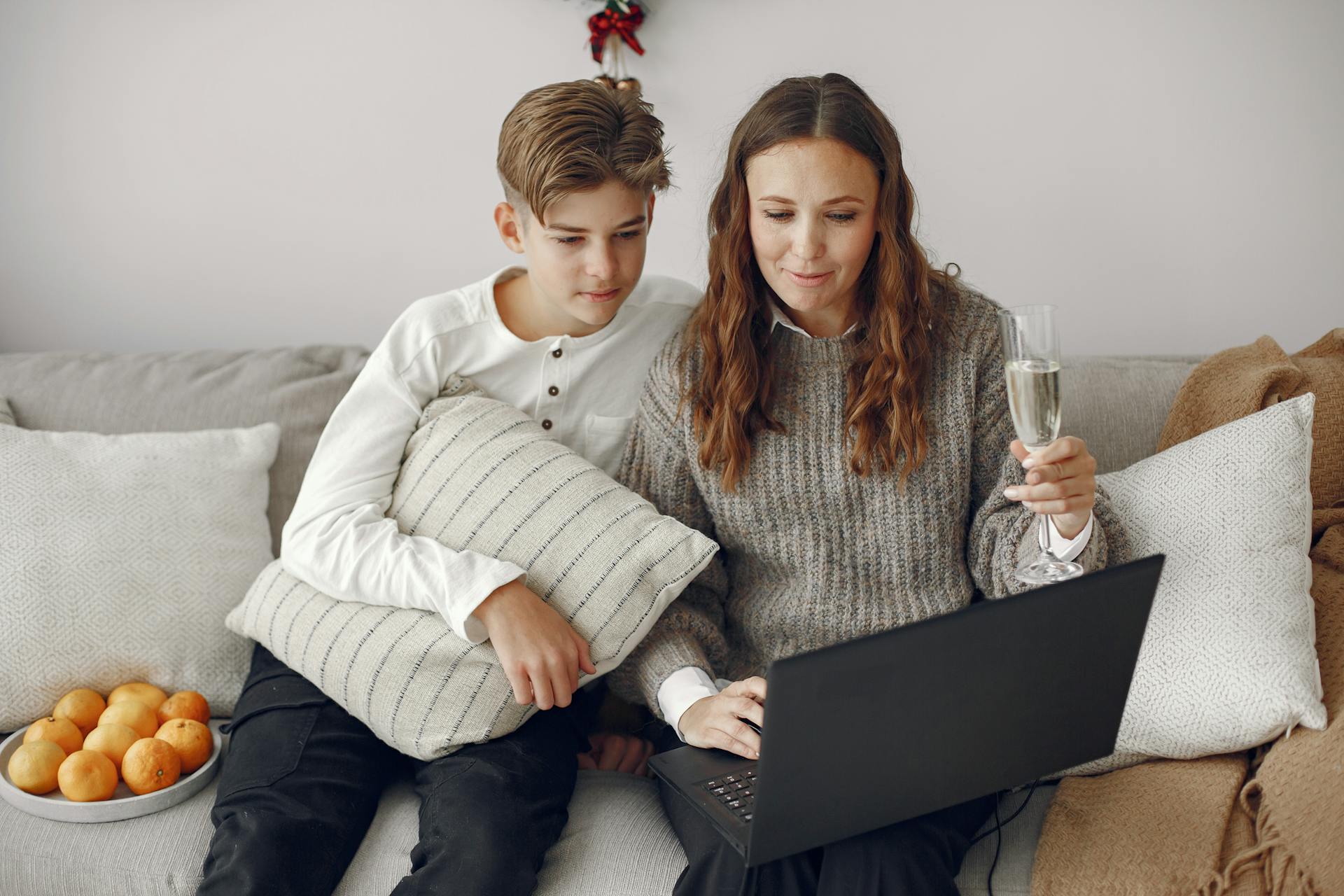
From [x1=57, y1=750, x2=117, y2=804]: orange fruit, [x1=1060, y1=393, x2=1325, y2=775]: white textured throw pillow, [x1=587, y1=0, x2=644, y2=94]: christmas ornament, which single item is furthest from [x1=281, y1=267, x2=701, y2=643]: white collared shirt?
[x1=1060, y1=393, x2=1325, y2=775]: white textured throw pillow

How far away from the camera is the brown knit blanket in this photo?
1.11m

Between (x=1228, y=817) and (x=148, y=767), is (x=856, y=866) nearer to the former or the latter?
(x=1228, y=817)

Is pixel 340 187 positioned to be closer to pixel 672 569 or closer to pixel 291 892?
pixel 672 569

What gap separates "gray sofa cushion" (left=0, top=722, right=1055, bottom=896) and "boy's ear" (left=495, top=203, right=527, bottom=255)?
0.78 metres

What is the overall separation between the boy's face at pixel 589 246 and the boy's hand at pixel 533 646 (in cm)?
41

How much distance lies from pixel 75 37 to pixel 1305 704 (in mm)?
2223

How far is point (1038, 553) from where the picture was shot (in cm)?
127

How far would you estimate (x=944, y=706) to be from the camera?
0.95 meters

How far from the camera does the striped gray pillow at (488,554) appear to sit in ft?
4.35

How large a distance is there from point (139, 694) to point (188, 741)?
153mm

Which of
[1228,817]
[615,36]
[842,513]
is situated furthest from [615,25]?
[1228,817]

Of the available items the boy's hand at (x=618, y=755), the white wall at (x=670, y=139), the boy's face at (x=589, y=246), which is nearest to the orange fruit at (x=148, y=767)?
the boy's hand at (x=618, y=755)

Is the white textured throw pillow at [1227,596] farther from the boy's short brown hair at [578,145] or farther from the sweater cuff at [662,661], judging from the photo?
the boy's short brown hair at [578,145]

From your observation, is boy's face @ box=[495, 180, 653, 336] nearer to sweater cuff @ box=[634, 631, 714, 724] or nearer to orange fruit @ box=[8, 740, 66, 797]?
sweater cuff @ box=[634, 631, 714, 724]
